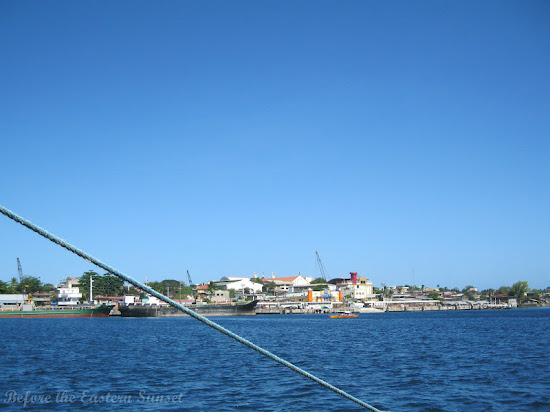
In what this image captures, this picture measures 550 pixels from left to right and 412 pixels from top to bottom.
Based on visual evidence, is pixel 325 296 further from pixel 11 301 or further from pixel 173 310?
pixel 11 301

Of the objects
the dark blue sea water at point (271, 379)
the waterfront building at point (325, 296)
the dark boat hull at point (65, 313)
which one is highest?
the dark blue sea water at point (271, 379)

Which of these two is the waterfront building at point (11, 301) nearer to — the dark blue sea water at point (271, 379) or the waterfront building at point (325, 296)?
the waterfront building at point (325, 296)

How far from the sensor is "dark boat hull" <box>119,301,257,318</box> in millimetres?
→ 115062

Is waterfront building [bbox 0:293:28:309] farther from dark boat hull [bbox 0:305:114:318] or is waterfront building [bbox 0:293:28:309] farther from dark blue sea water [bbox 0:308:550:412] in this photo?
dark blue sea water [bbox 0:308:550:412]

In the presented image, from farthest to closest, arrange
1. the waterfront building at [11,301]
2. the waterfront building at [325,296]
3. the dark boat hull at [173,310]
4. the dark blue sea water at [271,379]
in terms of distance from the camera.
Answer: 1. the waterfront building at [325,296]
2. the waterfront building at [11,301]
3. the dark boat hull at [173,310]
4. the dark blue sea water at [271,379]

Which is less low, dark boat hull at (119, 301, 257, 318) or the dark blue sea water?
the dark blue sea water

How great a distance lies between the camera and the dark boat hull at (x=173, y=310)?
11506 cm

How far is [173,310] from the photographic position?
403 ft

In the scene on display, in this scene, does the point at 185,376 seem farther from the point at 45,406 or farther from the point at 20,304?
the point at 20,304

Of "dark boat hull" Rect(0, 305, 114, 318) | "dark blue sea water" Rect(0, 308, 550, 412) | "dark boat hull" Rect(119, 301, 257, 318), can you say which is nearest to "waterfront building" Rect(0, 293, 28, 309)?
"dark boat hull" Rect(0, 305, 114, 318)

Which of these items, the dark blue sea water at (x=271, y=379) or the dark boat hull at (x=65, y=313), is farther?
Result: the dark boat hull at (x=65, y=313)

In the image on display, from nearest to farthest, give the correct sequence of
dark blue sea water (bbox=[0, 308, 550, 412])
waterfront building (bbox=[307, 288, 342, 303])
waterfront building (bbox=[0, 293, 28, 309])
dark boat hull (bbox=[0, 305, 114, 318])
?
dark blue sea water (bbox=[0, 308, 550, 412]), dark boat hull (bbox=[0, 305, 114, 318]), waterfront building (bbox=[0, 293, 28, 309]), waterfront building (bbox=[307, 288, 342, 303])

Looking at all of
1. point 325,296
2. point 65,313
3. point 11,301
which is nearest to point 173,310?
point 65,313

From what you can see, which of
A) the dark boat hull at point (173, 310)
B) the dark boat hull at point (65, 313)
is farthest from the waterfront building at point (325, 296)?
the dark boat hull at point (65, 313)
